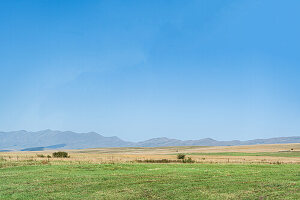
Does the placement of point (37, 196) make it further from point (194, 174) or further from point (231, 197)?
point (194, 174)

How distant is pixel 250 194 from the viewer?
22.5 m

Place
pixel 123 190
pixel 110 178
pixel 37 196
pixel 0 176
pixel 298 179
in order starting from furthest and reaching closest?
pixel 0 176 < pixel 110 178 < pixel 298 179 < pixel 123 190 < pixel 37 196

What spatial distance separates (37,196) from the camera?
2333 cm

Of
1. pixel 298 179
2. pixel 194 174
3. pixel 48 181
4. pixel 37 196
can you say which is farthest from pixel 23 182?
pixel 298 179

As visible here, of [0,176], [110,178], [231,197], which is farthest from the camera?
[0,176]

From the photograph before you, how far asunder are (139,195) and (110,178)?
915 cm

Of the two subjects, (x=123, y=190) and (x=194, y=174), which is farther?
(x=194, y=174)

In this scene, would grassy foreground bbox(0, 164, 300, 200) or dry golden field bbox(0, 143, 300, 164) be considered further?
dry golden field bbox(0, 143, 300, 164)

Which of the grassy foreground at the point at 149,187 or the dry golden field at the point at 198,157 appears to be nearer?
the grassy foreground at the point at 149,187

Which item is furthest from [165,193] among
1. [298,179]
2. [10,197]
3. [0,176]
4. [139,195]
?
[0,176]

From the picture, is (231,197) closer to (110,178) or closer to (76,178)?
(110,178)

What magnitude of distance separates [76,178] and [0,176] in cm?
913

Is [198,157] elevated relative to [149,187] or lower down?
lower down

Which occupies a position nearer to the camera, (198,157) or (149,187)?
(149,187)
